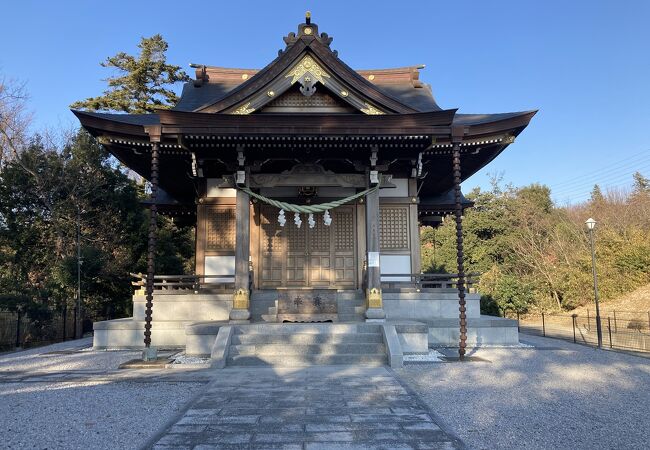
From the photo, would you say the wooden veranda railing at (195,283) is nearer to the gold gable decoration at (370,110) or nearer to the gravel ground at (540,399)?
the gold gable decoration at (370,110)

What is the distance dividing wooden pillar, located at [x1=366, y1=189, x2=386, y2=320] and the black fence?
481 inches

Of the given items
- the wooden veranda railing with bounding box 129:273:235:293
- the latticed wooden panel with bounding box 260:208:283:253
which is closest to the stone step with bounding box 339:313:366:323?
the latticed wooden panel with bounding box 260:208:283:253

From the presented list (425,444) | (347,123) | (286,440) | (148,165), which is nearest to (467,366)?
(425,444)

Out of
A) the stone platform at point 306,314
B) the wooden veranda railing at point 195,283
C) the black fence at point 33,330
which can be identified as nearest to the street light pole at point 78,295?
the black fence at point 33,330

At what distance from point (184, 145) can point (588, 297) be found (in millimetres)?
→ 25141

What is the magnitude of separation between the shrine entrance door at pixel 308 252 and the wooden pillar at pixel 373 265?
7.51 ft

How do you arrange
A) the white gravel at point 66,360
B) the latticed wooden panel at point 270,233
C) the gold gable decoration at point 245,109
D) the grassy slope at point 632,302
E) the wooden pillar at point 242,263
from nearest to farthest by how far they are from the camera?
1. the white gravel at point 66,360
2. the wooden pillar at point 242,263
3. the gold gable decoration at point 245,109
4. the latticed wooden panel at point 270,233
5. the grassy slope at point 632,302

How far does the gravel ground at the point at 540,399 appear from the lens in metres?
4.95

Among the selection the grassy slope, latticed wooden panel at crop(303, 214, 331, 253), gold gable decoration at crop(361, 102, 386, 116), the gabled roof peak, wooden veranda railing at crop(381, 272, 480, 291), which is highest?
the gabled roof peak

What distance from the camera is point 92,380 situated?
795 centimetres

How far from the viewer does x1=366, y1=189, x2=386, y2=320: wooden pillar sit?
35.1 feet

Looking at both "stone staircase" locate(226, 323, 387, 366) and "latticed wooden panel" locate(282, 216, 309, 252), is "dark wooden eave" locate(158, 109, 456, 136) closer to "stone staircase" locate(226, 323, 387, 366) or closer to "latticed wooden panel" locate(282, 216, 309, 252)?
"latticed wooden panel" locate(282, 216, 309, 252)

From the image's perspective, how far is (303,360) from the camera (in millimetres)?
9211

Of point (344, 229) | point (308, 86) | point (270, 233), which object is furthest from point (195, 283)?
point (308, 86)
